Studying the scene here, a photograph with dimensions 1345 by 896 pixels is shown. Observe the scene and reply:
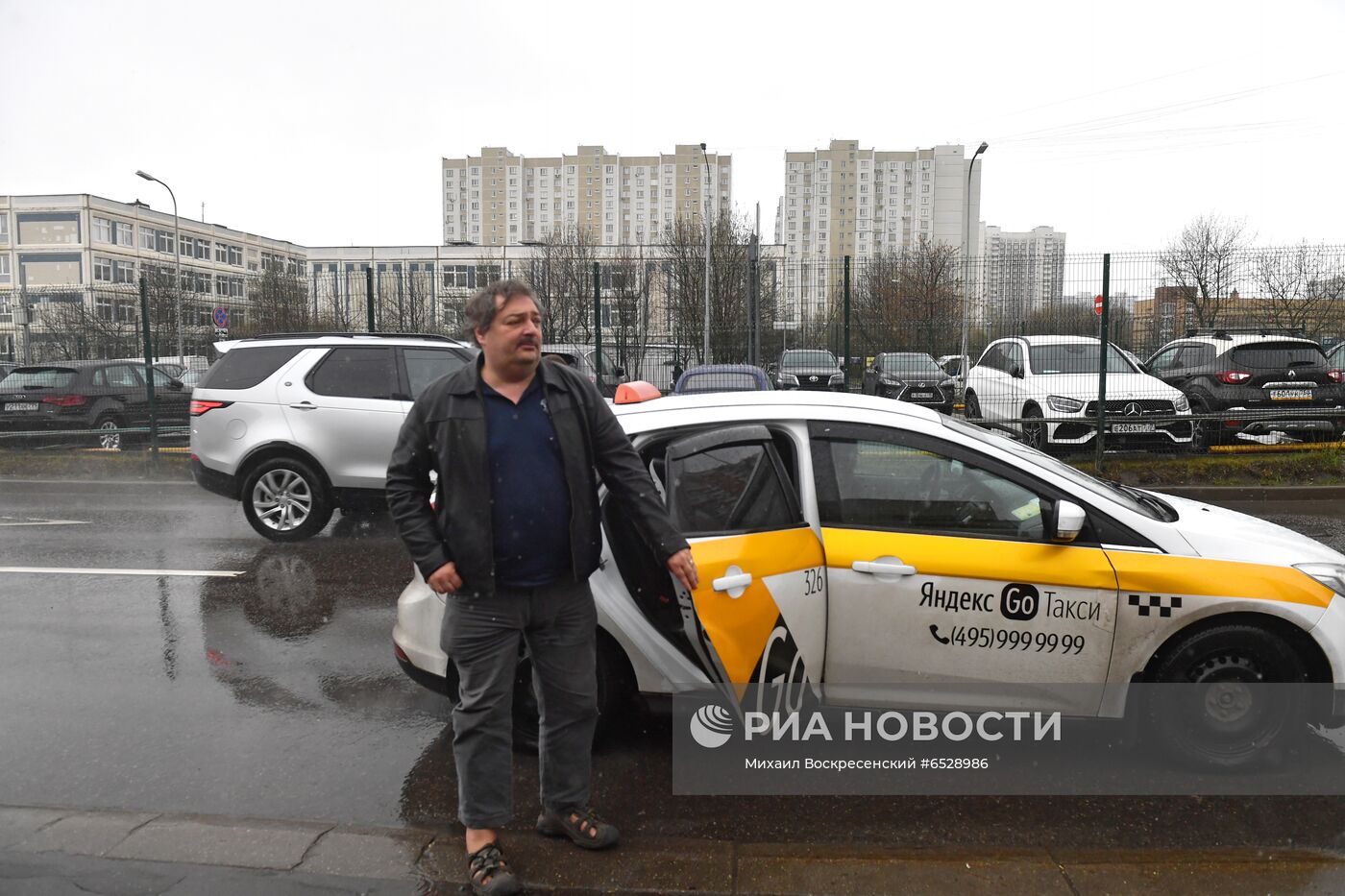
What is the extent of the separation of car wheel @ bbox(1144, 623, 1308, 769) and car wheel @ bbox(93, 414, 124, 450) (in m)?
15.1

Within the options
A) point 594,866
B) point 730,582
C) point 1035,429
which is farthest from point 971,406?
point 594,866

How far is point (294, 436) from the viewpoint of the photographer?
27.9 feet

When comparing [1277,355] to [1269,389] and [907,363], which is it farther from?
[907,363]

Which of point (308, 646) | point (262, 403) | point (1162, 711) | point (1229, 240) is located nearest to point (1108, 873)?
A: point (1162, 711)

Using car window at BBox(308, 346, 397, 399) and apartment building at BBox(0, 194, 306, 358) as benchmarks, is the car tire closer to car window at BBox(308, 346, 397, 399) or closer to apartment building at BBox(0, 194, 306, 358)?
car window at BBox(308, 346, 397, 399)

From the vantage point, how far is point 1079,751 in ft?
13.3

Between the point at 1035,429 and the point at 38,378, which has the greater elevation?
the point at 38,378

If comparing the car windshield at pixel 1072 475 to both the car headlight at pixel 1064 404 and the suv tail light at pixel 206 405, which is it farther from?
the car headlight at pixel 1064 404

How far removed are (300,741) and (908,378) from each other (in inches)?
432

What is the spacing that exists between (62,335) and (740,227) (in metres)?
20.2

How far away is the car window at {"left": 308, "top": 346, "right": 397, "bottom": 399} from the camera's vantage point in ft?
28.5

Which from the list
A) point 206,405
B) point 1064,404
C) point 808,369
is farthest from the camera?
point 808,369

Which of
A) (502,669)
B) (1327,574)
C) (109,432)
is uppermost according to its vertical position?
(1327,574)

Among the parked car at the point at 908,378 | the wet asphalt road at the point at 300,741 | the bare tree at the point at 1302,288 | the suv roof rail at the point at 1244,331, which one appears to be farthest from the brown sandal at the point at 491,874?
the bare tree at the point at 1302,288
